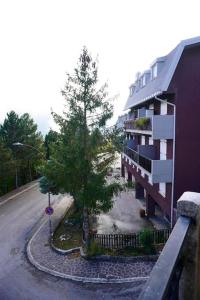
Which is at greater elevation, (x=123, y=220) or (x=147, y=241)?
(x=147, y=241)

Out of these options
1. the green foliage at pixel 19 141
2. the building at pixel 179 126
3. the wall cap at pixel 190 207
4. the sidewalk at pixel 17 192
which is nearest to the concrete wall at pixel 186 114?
the building at pixel 179 126

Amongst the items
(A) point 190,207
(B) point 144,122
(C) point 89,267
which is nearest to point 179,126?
(B) point 144,122

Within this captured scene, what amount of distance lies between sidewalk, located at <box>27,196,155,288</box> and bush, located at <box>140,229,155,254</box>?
2.02ft

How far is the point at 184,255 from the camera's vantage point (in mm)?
2490

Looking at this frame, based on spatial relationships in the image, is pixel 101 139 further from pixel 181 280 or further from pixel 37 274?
pixel 181 280

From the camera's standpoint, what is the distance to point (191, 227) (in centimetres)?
260

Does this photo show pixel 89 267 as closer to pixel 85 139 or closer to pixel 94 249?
pixel 94 249

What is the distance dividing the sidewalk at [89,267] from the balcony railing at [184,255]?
12.0 metres

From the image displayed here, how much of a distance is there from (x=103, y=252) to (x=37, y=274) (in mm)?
3931

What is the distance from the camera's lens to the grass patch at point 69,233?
714 inches

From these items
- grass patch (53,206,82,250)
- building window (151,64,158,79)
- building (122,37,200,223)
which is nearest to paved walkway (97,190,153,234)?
grass patch (53,206,82,250)

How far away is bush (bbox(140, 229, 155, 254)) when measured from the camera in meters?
15.7

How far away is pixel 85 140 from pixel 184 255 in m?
14.2

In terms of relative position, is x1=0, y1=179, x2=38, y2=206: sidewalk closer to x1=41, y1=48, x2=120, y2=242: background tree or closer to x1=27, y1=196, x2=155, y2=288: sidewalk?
x1=27, y1=196, x2=155, y2=288: sidewalk
